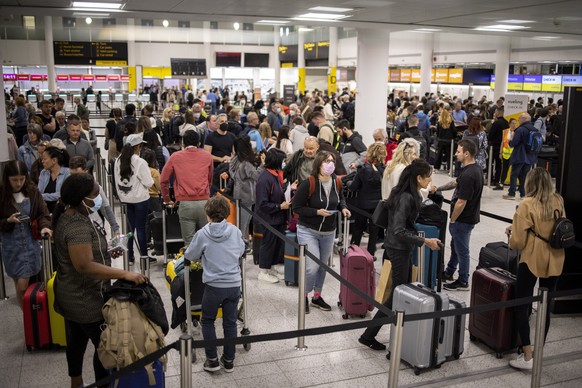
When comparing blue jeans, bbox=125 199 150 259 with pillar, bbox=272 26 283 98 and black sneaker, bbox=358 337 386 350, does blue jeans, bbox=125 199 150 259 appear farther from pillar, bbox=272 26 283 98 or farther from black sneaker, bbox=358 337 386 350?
pillar, bbox=272 26 283 98

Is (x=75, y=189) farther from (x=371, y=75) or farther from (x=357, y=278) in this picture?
(x=371, y=75)

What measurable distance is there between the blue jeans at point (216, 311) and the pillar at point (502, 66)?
24112 millimetres

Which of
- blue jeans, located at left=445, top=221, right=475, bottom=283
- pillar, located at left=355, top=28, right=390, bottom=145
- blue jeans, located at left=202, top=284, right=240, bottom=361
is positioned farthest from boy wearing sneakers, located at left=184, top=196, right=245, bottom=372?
pillar, located at left=355, top=28, right=390, bottom=145

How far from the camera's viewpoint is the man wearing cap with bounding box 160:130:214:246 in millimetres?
7016

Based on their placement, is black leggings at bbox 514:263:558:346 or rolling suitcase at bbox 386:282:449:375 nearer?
rolling suitcase at bbox 386:282:449:375

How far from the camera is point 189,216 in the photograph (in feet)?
23.1

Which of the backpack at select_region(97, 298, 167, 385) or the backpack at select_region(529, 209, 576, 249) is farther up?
the backpack at select_region(529, 209, 576, 249)

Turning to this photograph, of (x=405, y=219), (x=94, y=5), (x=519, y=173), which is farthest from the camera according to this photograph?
(x=519, y=173)

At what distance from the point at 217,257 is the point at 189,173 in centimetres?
250

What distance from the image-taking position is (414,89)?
33.9 meters

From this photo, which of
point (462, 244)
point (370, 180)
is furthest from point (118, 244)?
point (462, 244)

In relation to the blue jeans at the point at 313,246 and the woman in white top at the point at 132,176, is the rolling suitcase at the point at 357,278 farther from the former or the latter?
the woman in white top at the point at 132,176

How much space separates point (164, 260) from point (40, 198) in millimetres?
2421

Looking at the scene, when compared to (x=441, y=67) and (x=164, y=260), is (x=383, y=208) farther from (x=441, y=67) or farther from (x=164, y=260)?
(x=441, y=67)
